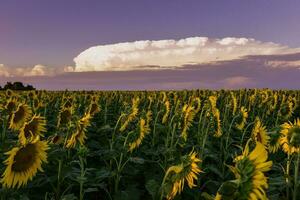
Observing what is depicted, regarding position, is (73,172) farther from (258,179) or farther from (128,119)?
(258,179)

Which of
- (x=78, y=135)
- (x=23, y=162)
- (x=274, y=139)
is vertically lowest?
(x=23, y=162)

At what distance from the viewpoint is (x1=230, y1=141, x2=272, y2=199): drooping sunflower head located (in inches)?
82.8

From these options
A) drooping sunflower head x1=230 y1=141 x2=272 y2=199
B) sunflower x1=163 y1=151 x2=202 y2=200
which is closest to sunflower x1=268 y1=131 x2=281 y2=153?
sunflower x1=163 y1=151 x2=202 y2=200

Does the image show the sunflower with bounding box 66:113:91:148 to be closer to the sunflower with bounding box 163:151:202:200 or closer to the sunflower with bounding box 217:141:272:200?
the sunflower with bounding box 163:151:202:200

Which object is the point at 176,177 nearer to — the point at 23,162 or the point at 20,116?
the point at 23,162

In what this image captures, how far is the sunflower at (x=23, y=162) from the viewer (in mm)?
4203

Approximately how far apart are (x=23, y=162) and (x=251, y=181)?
8.93ft

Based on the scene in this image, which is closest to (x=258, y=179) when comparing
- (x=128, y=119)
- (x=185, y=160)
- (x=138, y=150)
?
(x=185, y=160)

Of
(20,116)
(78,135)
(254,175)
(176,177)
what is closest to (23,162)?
(78,135)

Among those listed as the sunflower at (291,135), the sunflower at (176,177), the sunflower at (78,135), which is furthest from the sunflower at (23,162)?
the sunflower at (291,135)

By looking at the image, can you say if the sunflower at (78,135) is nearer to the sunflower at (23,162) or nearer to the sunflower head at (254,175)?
the sunflower at (23,162)

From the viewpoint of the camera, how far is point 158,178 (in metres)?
5.80

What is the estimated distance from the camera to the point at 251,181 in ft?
7.00

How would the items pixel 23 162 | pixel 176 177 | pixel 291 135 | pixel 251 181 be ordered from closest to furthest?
pixel 251 181, pixel 176 177, pixel 23 162, pixel 291 135
